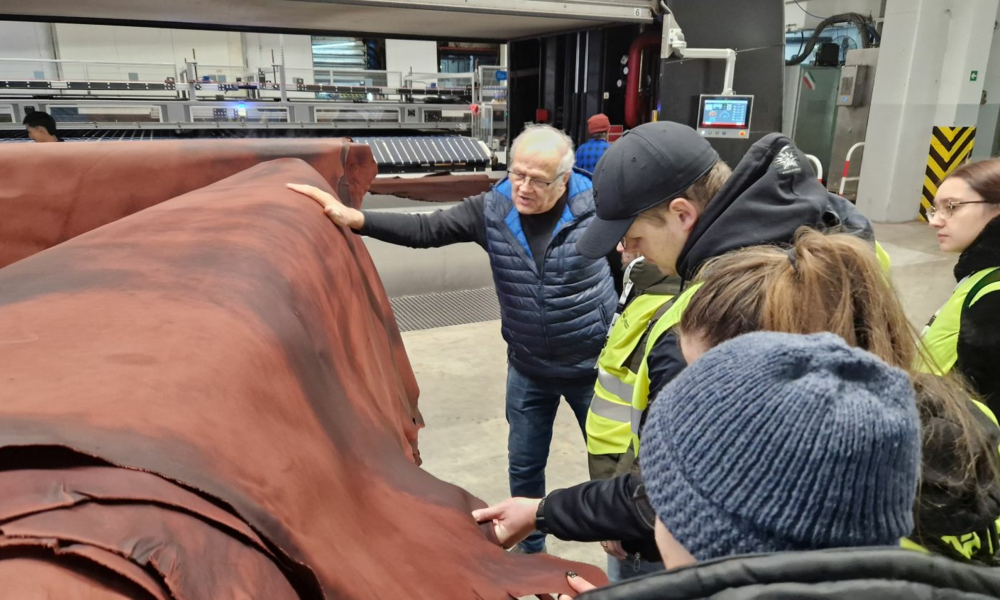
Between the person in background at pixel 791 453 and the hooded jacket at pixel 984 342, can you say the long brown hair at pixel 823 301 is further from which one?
the hooded jacket at pixel 984 342

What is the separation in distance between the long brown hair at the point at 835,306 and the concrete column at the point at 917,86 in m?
8.22

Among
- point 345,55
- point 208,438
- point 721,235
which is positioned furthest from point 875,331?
point 345,55

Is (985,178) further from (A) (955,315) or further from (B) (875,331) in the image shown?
(B) (875,331)

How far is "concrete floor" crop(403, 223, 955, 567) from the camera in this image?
2.85 meters

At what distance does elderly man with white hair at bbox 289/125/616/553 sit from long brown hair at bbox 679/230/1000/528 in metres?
1.19

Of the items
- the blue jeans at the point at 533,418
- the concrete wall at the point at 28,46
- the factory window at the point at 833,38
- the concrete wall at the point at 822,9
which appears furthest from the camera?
the factory window at the point at 833,38

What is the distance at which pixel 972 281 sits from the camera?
1.86 meters

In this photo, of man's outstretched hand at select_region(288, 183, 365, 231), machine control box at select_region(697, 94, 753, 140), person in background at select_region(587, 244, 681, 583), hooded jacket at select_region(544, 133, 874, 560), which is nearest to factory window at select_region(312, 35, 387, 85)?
machine control box at select_region(697, 94, 753, 140)

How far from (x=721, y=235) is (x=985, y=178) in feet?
4.33

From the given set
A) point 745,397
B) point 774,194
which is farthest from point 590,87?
point 745,397

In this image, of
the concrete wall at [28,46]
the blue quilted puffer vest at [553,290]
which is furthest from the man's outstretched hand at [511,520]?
the concrete wall at [28,46]

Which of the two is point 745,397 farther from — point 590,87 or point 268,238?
point 590,87

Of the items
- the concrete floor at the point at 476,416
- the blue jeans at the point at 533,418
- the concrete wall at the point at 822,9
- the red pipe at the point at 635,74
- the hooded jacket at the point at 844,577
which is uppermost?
the concrete wall at the point at 822,9

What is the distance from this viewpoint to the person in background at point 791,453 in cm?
50
